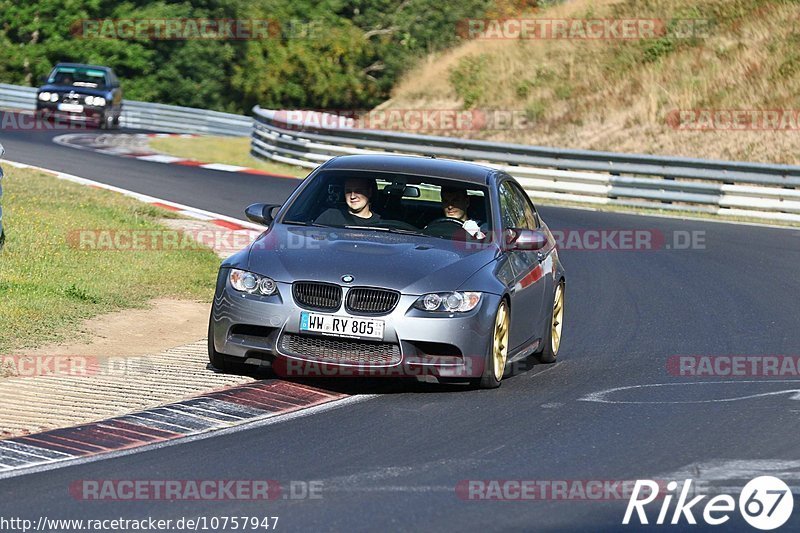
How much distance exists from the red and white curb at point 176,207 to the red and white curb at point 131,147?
442 centimetres

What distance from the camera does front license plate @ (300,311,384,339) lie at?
904cm

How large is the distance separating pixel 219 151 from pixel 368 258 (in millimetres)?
26233

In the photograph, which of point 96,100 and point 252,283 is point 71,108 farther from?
point 252,283

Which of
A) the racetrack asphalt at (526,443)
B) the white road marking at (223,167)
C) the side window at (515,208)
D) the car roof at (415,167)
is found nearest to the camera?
the racetrack asphalt at (526,443)

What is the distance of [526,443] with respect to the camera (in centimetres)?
794

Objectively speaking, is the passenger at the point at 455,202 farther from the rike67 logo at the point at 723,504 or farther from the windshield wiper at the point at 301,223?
the rike67 logo at the point at 723,504

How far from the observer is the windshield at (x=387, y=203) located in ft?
34.0

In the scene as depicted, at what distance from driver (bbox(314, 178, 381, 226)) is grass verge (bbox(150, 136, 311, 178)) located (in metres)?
18.1

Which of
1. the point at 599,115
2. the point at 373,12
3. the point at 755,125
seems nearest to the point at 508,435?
the point at 755,125

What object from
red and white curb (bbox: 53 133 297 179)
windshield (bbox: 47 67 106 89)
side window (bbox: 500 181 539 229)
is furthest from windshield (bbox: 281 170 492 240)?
windshield (bbox: 47 67 106 89)

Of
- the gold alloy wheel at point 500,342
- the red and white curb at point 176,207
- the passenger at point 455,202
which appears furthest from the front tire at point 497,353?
the red and white curb at point 176,207

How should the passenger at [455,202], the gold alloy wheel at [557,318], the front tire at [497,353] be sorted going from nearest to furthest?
the front tire at [497,353], the passenger at [455,202], the gold alloy wheel at [557,318]

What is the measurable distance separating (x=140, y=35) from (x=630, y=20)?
74.8 ft

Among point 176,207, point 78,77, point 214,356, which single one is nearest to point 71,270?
point 214,356
